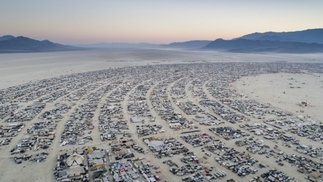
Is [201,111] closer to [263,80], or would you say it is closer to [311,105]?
[311,105]

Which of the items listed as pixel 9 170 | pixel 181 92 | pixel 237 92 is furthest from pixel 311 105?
pixel 9 170

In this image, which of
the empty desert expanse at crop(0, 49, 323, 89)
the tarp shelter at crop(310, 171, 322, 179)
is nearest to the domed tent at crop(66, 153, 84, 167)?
the tarp shelter at crop(310, 171, 322, 179)

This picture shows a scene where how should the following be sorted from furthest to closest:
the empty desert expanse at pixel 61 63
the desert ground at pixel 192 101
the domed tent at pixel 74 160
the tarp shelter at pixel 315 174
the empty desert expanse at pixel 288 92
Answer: the empty desert expanse at pixel 61 63 < the empty desert expanse at pixel 288 92 < the domed tent at pixel 74 160 < the desert ground at pixel 192 101 < the tarp shelter at pixel 315 174

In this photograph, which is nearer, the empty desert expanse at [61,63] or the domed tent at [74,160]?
the domed tent at [74,160]

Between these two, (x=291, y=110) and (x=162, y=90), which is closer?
(x=291, y=110)

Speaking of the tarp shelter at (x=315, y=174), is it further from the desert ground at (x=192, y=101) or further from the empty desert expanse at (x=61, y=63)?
the empty desert expanse at (x=61, y=63)

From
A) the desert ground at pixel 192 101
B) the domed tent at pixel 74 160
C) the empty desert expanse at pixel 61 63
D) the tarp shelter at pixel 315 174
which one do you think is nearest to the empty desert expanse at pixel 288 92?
the desert ground at pixel 192 101

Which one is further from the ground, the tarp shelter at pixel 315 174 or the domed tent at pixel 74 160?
the domed tent at pixel 74 160

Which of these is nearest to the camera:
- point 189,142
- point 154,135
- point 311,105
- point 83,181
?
point 83,181

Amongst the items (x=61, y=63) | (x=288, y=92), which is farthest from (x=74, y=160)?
(x=61, y=63)

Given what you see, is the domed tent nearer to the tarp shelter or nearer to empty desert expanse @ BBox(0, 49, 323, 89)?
the tarp shelter

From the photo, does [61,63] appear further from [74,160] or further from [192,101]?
[74,160]
